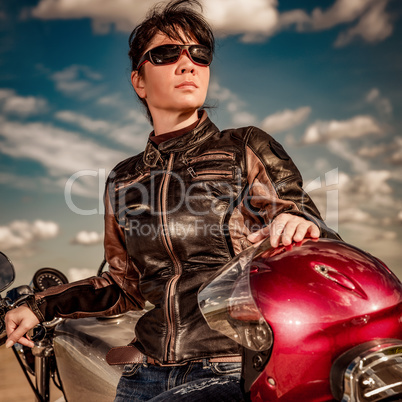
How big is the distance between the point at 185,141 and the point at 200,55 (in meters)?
0.39

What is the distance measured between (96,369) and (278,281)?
1.38 metres

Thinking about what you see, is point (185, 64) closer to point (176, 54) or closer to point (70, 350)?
point (176, 54)

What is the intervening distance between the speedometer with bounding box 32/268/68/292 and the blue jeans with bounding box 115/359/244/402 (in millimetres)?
999

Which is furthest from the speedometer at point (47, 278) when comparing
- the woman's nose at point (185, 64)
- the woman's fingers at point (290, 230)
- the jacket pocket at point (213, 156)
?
the woman's fingers at point (290, 230)

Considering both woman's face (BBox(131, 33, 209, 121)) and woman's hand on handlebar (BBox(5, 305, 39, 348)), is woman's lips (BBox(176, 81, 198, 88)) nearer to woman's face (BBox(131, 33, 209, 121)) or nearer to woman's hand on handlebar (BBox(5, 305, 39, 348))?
woman's face (BBox(131, 33, 209, 121))

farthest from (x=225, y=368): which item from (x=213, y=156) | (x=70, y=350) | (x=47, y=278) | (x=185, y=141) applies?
(x=47, y=278)

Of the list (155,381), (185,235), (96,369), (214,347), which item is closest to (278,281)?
(214,347)

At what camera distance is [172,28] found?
76.4 inches

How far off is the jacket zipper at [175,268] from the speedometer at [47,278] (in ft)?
3.71

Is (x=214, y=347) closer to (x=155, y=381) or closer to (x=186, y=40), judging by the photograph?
(x=155, y=381)

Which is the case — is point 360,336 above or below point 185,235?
below

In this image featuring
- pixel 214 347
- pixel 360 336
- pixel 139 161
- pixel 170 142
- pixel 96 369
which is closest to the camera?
pixel 360 336

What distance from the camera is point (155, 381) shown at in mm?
1488

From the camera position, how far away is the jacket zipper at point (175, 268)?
1.45m
